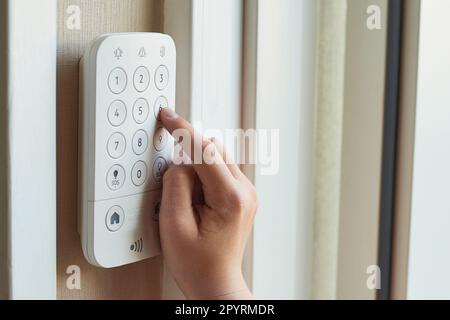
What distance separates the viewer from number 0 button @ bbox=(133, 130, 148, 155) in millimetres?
481

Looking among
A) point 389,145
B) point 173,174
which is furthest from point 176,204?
point 389,145

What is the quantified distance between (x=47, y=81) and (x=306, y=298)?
379mm

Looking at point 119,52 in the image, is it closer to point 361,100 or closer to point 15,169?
point 15,169

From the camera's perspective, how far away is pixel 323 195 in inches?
26.0

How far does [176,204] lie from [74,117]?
106 millimetres

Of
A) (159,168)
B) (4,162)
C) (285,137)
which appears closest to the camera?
(4,162)

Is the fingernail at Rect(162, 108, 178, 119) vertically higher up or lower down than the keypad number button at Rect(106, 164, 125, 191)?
higher up

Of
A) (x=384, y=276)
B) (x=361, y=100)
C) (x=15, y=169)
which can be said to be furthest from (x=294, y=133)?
(x=15, y=169)

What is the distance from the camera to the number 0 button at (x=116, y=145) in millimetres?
463

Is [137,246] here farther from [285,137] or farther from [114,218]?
[285,137]

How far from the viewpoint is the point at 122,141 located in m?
0.47

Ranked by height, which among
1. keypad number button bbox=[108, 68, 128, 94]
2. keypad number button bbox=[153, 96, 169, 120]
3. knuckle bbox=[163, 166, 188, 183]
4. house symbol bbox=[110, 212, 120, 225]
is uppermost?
keypad number button bbox=[108, 68, 128, 94]

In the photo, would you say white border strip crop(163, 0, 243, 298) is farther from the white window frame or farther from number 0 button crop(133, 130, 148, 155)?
the white window frame

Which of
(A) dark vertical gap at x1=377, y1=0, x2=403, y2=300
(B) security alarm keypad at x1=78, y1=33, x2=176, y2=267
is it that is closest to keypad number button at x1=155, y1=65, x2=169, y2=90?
(B) security alarm keypad at x1=78, y1=33, x2=176, y2=267
